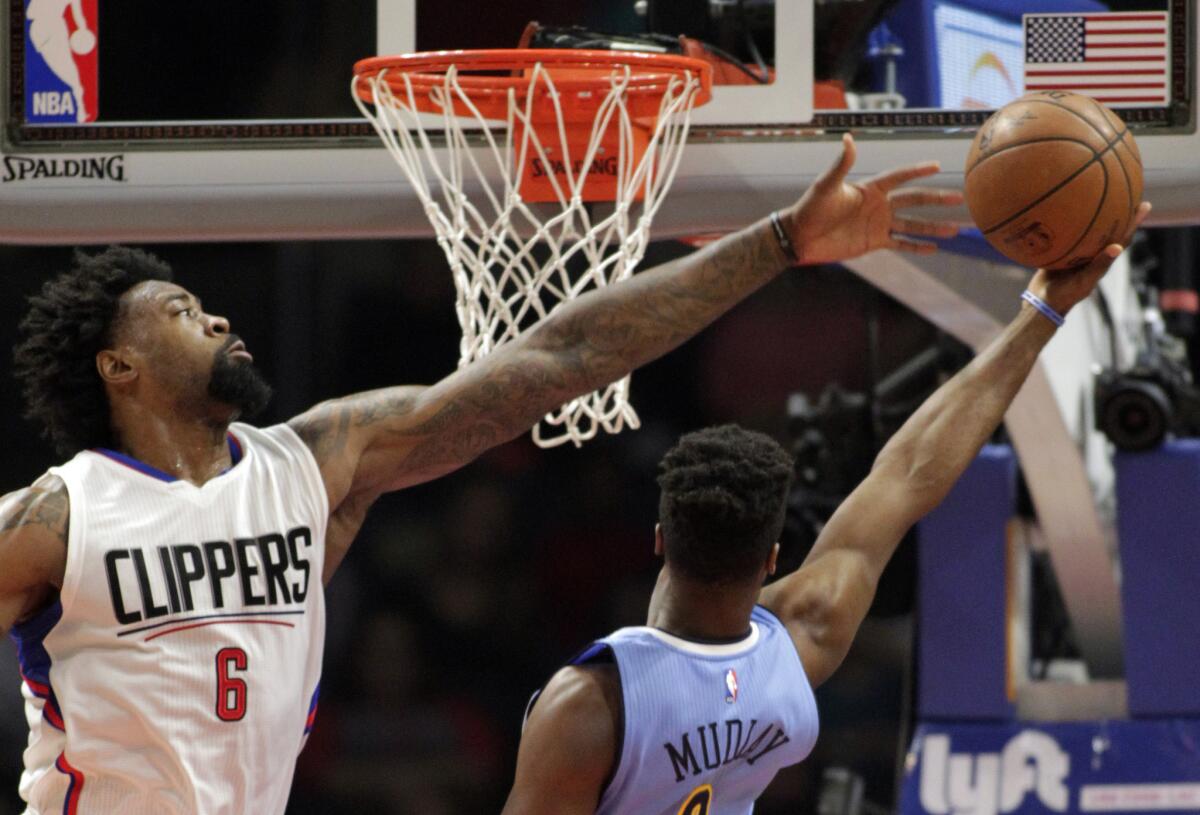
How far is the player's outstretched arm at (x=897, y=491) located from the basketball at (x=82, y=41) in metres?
2.40

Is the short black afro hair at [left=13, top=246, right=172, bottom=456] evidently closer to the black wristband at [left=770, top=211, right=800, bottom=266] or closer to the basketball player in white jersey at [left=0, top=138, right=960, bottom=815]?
the basketball player in white jersey at [left=0, top=138, right=960, bottom=815]

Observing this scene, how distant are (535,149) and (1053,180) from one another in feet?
4.29

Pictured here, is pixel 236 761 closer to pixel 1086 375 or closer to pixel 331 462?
pixel 331 462

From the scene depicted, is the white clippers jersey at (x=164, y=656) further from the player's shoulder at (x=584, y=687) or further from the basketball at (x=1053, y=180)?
the basketball at (x=1053, y=180)

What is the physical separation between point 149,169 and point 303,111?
0.41 m

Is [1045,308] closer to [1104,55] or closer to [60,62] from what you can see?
[1104,55]

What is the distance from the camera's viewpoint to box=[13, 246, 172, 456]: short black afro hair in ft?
8.30

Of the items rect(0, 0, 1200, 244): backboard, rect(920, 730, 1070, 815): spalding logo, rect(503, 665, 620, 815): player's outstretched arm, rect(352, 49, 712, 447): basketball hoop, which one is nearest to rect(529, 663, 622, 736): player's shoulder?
rect(503, 665, 620, 815): player's outstretched arm

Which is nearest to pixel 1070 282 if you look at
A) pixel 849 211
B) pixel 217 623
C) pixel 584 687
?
pixel 849 211

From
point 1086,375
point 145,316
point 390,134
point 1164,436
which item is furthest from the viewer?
point 1086,375

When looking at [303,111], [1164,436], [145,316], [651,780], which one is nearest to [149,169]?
[303,111]

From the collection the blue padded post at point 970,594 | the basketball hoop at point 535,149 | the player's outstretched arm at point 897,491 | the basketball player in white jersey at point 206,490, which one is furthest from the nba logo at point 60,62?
the blue padded post at point 970,594

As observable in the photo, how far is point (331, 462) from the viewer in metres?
2.57

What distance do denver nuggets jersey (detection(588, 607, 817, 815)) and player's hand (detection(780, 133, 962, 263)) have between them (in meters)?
0.62
